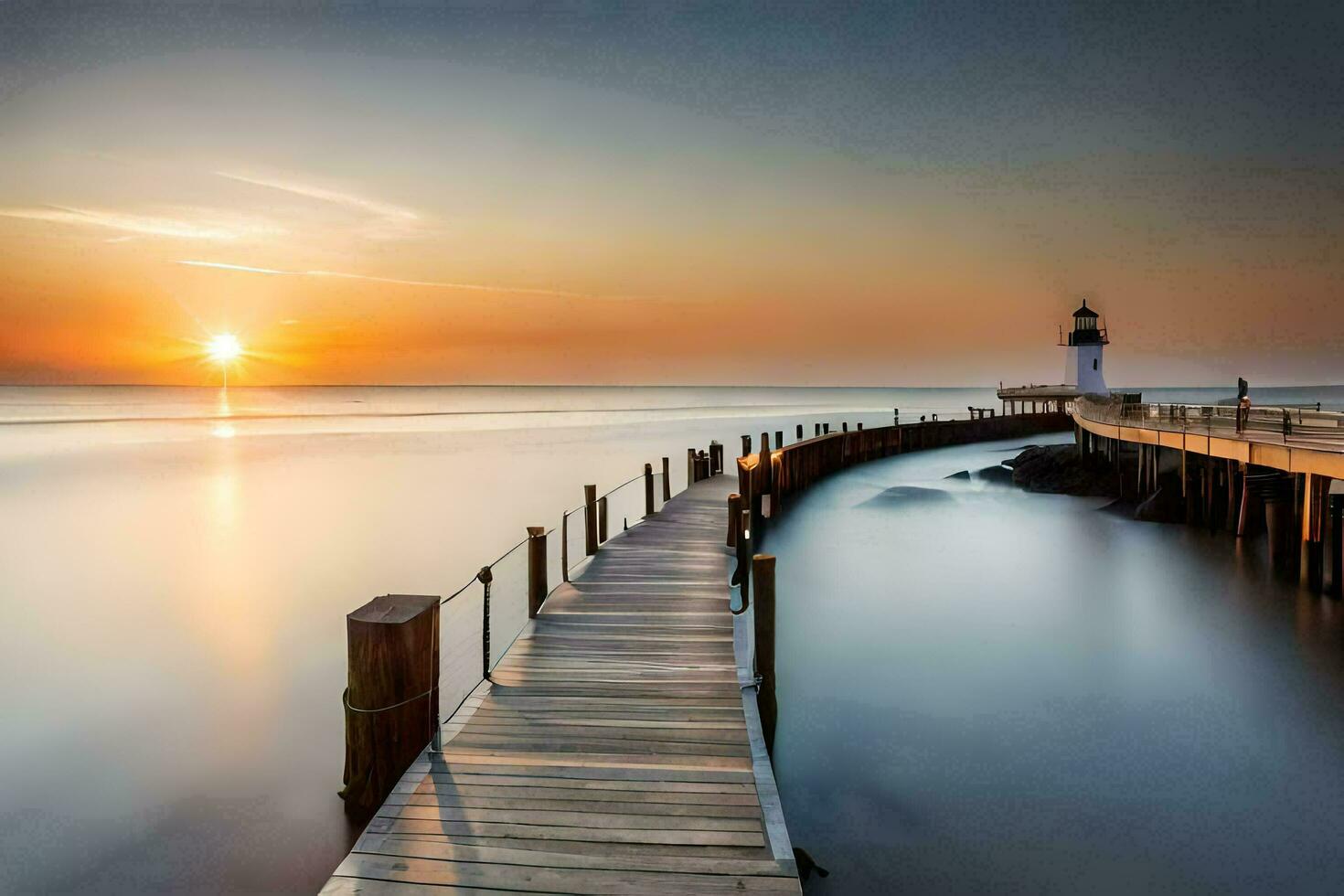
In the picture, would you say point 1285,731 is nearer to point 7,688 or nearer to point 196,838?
point 196,838

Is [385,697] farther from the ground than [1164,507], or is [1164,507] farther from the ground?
[385,697]

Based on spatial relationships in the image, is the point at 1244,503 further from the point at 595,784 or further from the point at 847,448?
the point at 847,448

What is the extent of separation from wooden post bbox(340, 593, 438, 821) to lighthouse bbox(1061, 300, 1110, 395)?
2141 inches

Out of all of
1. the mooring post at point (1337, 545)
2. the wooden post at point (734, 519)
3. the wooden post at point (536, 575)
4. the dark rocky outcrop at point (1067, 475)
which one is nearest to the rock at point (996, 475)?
the dark rocky outcrop at point (1067, 475)

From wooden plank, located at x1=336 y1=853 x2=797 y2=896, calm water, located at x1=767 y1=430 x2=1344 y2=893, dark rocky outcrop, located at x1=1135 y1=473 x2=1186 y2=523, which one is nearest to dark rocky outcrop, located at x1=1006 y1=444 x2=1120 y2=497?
dark rocky outcrop, located at x1=1135 y1=473 x2=1186 y2=523

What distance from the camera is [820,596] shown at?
15.3 meters

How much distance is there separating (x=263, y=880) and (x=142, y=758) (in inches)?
139

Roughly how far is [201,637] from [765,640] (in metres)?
11.3

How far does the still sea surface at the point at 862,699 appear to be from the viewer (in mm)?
6676

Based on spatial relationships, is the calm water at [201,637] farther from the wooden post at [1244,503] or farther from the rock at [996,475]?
the wooden post at [1244,503]

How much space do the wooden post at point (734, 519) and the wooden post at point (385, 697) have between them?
668cm

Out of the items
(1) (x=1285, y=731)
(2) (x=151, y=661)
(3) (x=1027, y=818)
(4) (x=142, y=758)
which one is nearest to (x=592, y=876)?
(3) (x=1027, y=818)

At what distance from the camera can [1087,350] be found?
5188 cm

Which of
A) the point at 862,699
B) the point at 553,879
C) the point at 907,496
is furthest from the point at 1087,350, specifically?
the point at 553,879
